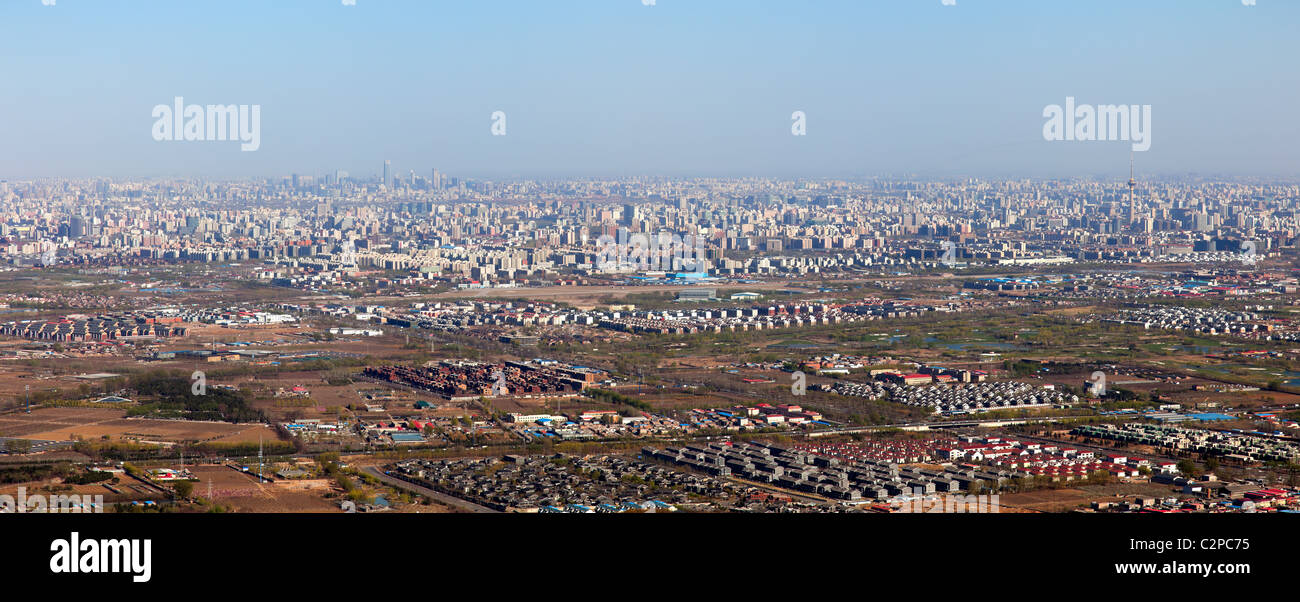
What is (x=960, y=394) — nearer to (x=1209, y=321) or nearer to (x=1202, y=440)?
(x=1202, y=440)

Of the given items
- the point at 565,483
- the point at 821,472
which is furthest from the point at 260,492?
the point at 821,472

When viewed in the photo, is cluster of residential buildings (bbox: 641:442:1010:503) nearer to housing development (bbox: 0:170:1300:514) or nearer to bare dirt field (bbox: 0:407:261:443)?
housing development (bbox: 0:170:1300:514)

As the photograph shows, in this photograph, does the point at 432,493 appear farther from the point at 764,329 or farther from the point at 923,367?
the point at 764,329

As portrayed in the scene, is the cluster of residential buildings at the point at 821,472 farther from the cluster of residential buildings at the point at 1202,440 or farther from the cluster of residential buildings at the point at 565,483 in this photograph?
the cluster of residential buildings at the point at 1202,440

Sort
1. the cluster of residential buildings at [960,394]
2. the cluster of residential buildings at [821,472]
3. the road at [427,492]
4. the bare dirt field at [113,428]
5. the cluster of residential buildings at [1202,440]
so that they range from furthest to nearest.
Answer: the cluster of residential buildings at [960,394], the bare dirt field at [113,428], the cluster of residential buildings at [1202,440], the cluster of residential buildings at [821,472], the road at [427,492]

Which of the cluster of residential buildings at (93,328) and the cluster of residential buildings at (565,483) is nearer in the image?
the cluster of residential buildings at (565,483)

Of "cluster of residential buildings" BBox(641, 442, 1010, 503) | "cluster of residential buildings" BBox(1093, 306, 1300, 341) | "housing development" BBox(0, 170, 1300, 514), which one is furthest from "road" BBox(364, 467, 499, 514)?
A: "cluster of residential buildings" BBox(1093, 306, 1300, 341)

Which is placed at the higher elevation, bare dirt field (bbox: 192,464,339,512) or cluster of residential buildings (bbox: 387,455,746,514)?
bare dirt field (bbox: 192,464,339,512)

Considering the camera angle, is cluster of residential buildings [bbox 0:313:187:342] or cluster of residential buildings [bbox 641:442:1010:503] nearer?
cluster of residential buildings [bbox 641:442:1010:503]

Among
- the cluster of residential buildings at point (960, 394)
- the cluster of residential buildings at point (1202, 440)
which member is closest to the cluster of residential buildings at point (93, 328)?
the cluster of residential buildings at point (960, 394)
